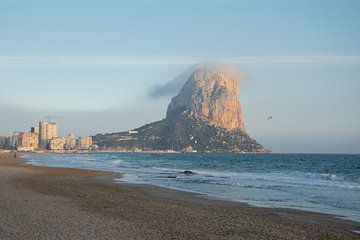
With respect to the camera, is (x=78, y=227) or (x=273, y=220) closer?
(x=78, y=227)

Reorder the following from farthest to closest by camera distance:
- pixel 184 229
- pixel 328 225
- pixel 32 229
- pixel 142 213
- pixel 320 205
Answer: pixel 320 205 → pixel 142 213 → pixel 328 225 → pixel 184 229 → pixel 32 229

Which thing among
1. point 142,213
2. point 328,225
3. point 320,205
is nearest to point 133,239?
point 142,213

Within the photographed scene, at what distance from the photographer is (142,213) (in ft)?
52.6

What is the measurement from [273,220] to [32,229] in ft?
25.4

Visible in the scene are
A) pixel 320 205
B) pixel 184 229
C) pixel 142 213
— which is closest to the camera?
pixel 184 229

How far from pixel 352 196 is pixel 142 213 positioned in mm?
14530

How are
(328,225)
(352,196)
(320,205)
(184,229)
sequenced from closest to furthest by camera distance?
(184,229) < (328,225) < (320,205) < (352,196)

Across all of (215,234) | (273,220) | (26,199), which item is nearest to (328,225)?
(273,220)

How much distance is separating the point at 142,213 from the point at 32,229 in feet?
16.0

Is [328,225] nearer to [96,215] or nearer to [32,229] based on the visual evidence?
[96,215]

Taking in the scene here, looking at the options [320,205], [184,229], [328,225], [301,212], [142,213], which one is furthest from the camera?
[320,205]

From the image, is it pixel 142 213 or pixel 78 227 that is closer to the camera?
pixel 78 227

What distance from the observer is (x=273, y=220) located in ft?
50.2

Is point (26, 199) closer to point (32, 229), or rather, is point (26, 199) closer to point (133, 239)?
point (32, 229)
